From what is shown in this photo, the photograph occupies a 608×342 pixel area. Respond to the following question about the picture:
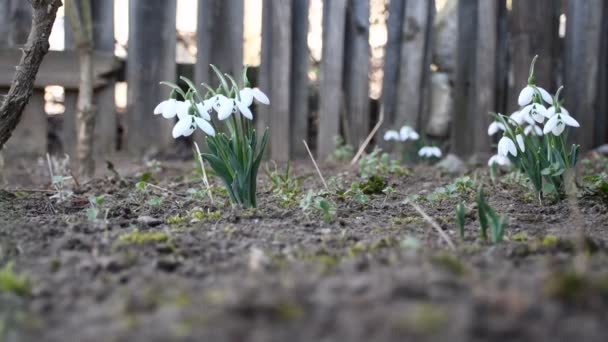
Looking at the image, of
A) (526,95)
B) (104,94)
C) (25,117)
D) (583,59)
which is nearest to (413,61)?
(583,59)

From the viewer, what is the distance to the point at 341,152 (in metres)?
5.21

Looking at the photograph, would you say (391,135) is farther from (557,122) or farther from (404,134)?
(557,122)

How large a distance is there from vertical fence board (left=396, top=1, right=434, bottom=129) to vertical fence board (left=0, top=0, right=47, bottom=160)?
263 cm

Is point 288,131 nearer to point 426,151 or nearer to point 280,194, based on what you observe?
point 426,151

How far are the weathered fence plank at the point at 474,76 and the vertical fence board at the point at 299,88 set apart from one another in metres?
1.15

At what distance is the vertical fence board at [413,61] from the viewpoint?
5527 millimetres

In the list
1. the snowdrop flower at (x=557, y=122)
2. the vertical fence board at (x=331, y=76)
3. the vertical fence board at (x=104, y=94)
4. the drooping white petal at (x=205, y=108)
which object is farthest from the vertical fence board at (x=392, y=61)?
the drooping white petal at (x=205, y=108)

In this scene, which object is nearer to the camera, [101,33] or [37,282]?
[37,282]

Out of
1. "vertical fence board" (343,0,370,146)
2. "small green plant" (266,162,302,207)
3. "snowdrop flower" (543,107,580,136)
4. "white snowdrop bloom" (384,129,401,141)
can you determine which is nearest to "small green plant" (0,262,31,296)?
"small green plant" (266,162,302,207)

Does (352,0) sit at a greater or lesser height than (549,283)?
greater

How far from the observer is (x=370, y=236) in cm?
236

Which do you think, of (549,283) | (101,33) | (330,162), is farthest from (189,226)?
(101,33)

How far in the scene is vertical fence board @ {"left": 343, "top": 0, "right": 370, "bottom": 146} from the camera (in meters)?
5.59

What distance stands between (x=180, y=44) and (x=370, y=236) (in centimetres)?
599
